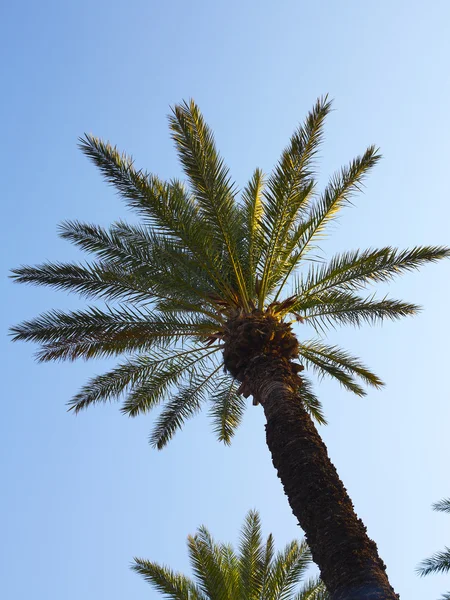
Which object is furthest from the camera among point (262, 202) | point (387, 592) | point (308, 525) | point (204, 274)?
point (262, 202)

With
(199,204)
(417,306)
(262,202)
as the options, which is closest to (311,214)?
(262,202)

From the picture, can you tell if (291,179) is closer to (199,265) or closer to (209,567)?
(199,265)

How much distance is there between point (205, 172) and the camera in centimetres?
1040

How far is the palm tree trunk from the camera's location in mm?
5605

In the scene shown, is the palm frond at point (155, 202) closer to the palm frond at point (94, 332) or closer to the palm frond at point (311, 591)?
the palm frond at point (94, 332)

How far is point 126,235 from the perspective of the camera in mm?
11422

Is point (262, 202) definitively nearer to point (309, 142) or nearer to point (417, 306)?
point (309, 142)

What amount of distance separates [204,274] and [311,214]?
219cm

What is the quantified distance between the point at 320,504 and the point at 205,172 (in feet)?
19.5

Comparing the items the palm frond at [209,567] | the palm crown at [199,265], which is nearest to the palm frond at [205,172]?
the palm crown at [199,265]

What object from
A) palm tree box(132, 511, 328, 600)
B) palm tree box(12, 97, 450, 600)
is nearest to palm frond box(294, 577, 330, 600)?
palm tree box(132, 511, 328, 600)

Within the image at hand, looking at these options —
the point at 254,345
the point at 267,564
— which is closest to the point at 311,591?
the point at 267,564

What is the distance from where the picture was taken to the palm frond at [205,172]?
10.4m

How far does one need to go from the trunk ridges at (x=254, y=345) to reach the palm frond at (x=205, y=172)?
1.01 metres
